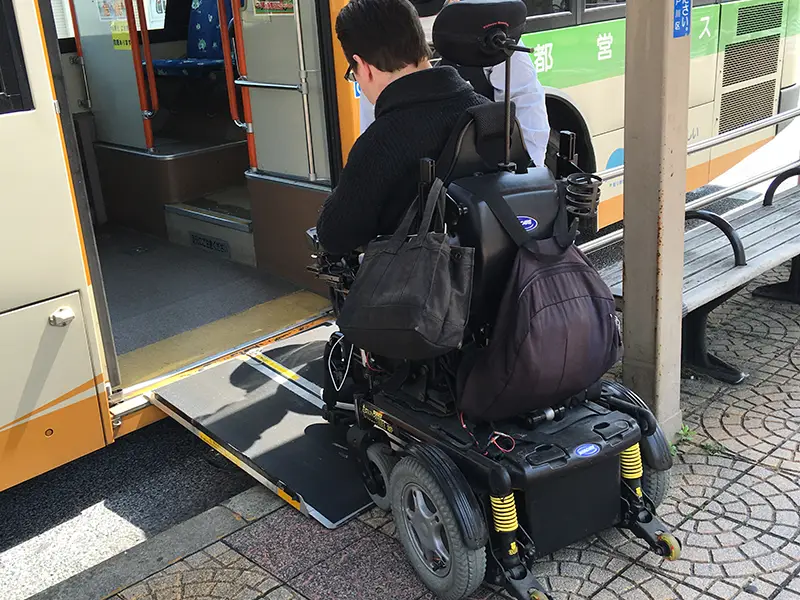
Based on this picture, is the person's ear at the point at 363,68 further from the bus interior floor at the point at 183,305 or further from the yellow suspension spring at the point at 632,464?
the bus interior floor at the point at 183,305

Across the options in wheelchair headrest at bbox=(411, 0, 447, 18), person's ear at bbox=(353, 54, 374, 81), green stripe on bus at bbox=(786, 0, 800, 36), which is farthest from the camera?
green stripe on bus at bbox=(786, 0, 800, 36)

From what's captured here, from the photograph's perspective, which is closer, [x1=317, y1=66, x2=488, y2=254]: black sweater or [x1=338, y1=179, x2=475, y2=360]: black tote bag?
[x1=338, y1=179, x2=475, y2=360]: black tote bag

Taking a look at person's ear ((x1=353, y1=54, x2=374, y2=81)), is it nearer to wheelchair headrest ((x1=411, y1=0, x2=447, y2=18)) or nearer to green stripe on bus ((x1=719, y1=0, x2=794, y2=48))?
wheelchair headrest ((x1=411, y1=0, x2=447, y2=18))

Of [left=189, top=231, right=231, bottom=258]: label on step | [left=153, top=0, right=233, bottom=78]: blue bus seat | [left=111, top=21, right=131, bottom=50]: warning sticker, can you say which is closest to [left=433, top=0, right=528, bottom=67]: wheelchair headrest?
[left=189, top=231, right=231, bottom=258]: label on step

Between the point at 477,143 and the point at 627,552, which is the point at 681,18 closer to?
the point at 477,143

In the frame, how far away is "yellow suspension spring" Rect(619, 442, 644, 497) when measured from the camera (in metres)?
2.62

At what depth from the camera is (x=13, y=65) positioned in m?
2.79

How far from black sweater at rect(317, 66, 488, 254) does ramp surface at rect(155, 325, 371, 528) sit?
106 cm

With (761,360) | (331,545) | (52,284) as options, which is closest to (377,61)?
(52,284)

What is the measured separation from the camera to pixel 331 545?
2.91 metres

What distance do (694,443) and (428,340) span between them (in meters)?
1.68

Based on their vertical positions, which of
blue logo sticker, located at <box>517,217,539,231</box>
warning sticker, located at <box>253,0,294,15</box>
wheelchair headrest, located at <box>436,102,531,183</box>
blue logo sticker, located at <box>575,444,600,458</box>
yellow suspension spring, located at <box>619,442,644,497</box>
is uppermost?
warning sticker, located at <box>253,0,294,15</box>

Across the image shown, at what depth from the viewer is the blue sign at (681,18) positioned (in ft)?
9.49

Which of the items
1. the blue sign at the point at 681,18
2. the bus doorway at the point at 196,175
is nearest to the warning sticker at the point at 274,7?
the bus doorway at the point at 196,175
